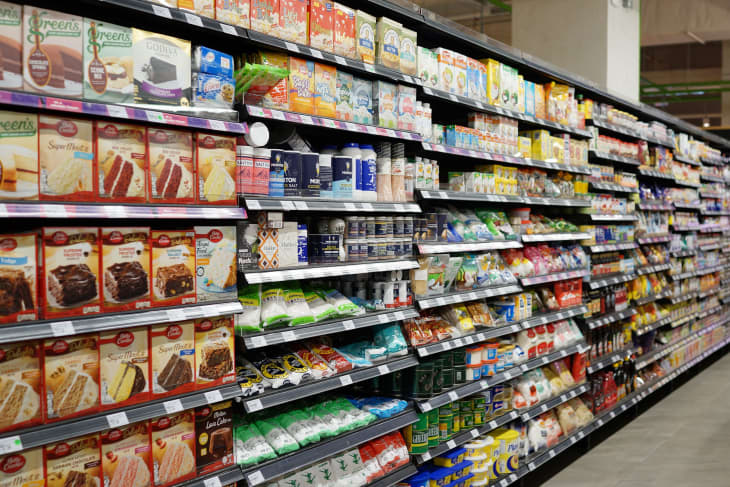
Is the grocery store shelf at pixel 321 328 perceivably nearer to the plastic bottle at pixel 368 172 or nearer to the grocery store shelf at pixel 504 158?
the plastic bottle at pixel 368 172

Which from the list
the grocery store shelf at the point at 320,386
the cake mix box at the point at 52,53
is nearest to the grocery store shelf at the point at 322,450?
the grocery store shelf at the point at 320,386

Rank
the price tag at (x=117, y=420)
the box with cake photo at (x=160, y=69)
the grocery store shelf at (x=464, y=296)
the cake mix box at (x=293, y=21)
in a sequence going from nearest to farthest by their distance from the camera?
1. the price tag at (x=117, y=420)
2. the box with cake photo at (x=160, y=69)
3. the cake mix box at (x=293, y=21)
4. the grocery store shelf at (x=464, y=296)

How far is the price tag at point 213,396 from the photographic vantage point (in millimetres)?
2335

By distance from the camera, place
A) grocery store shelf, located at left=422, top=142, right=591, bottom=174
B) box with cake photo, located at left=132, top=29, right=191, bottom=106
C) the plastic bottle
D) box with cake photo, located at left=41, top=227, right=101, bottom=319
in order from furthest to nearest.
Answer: grocery store shelf, located at left=422, top=142, right=591, bottom=174, the plastic bottle, box with cake photo, located at left=132, top=29, right=191, bottom=106, box with cake photo, located at left=41, top=227, right=101, bottom=319

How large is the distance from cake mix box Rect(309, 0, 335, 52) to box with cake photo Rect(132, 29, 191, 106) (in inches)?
28.5

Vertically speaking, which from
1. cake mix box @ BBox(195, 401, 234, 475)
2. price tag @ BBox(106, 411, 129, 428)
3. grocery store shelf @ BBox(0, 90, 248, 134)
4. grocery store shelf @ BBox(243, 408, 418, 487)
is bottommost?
grocery store shelf @ BBox(243, 408, 418, 487)

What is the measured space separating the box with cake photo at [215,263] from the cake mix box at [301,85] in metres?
0.69

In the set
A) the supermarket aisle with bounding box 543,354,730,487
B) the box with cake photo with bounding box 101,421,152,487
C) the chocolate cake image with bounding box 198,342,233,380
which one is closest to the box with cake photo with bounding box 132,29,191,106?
the chocolate cake image with bounding box 198,342,233,380

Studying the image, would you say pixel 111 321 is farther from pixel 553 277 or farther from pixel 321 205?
pixel 553 277

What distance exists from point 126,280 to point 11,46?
81 cm

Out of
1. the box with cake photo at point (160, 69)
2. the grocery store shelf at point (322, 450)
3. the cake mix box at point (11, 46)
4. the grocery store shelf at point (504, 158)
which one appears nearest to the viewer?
the cake mix box at point (11, 46)

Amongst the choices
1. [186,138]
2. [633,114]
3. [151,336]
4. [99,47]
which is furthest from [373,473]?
[633,114]

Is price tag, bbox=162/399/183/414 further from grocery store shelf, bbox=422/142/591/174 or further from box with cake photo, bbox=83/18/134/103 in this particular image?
grocery store shelf, bbox=422/142/591/174

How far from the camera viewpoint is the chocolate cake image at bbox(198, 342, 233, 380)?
2.37m
